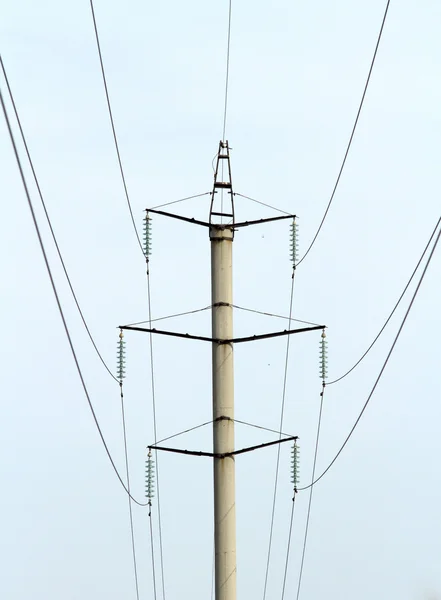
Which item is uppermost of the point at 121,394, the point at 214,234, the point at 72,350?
the point at 214,234

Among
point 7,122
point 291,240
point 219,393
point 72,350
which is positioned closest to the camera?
point 7,122

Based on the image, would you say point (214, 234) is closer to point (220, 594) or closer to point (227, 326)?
point (227, 326)

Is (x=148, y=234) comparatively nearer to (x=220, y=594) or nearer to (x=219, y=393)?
(x=219, y=393)

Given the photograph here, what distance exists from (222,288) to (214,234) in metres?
0.93

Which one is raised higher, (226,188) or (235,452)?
(226,188)

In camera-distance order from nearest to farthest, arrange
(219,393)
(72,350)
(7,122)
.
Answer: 1. (7,122)
2. (72,350)
3. (219,393)

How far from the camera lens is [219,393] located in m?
24.3

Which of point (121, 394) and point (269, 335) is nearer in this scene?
point (269, 335)

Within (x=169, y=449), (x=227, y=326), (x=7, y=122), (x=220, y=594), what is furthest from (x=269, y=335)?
(x=7, y=122)

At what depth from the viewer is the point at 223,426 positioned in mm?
24344

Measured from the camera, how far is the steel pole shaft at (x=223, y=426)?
2436 centimetres

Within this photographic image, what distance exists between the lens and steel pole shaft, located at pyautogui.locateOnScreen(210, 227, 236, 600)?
2436cm

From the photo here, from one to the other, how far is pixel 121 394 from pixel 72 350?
6.75 meters

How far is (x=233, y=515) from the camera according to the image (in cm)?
2455
